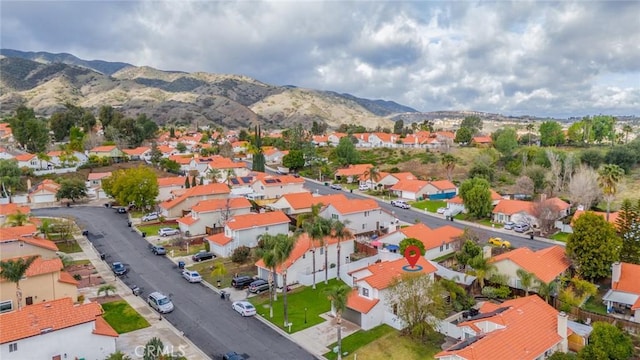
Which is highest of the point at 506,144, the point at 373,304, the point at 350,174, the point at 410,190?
the point at 506,144

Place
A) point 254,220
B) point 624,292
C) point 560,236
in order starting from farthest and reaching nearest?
point 560,236
point 254,220
point 624,292

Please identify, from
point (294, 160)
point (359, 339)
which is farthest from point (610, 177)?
point (294, 160)

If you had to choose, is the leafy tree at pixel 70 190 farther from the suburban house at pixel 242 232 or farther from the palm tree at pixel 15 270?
the palm tree at pixel 15 270

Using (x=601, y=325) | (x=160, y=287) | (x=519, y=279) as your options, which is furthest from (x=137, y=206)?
(x=601, y=325)

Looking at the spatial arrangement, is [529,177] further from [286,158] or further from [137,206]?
[137,206]

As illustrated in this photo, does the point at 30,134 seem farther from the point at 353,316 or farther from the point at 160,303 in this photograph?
the point at 353,316

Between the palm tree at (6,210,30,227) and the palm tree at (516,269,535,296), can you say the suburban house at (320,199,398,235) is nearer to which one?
the palm tree at (516,269,535,296)
